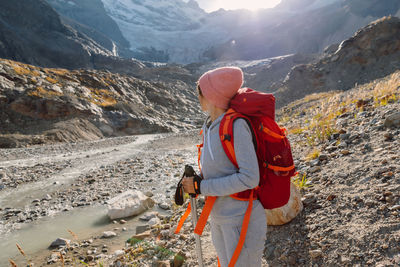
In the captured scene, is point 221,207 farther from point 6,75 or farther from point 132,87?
point 132,87

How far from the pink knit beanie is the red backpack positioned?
0.10m

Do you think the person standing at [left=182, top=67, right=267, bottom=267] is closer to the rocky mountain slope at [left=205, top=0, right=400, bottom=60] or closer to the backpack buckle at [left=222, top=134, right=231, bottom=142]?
the backpack buckle at [left=222, top=134, right=231, bottom=142]

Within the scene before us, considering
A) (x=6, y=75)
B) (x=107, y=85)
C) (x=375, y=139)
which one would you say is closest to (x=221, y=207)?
(x=375, y=139)

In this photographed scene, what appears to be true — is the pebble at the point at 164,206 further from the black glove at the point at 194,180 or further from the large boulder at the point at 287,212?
Answer: the black glove at the point at 194,180

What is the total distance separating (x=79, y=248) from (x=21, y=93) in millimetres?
27597

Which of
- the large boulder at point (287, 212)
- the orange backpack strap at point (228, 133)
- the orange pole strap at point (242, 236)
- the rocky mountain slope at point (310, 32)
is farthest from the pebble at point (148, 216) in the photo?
the rocky mountain slope at point (310, 32)

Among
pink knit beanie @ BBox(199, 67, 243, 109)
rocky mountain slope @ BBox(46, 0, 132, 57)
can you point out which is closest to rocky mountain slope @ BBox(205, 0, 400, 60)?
rocky mountain slope @ BBox(46, 0, 132, 57)

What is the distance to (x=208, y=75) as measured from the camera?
7.47 ft

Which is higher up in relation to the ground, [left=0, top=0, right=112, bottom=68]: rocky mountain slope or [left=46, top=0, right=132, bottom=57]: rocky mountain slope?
[left=46, top=0, right=132, bottom=57]: rocky mountain slope

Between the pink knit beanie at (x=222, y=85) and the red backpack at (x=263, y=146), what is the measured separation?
0.33ft

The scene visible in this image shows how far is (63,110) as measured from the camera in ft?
89.8

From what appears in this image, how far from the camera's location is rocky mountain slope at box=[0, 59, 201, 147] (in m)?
23.6

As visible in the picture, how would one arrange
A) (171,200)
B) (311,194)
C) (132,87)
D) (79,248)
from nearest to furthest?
(311,194) < (79,248) < (171,200) < (132,87)

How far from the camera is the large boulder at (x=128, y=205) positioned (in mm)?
7055
